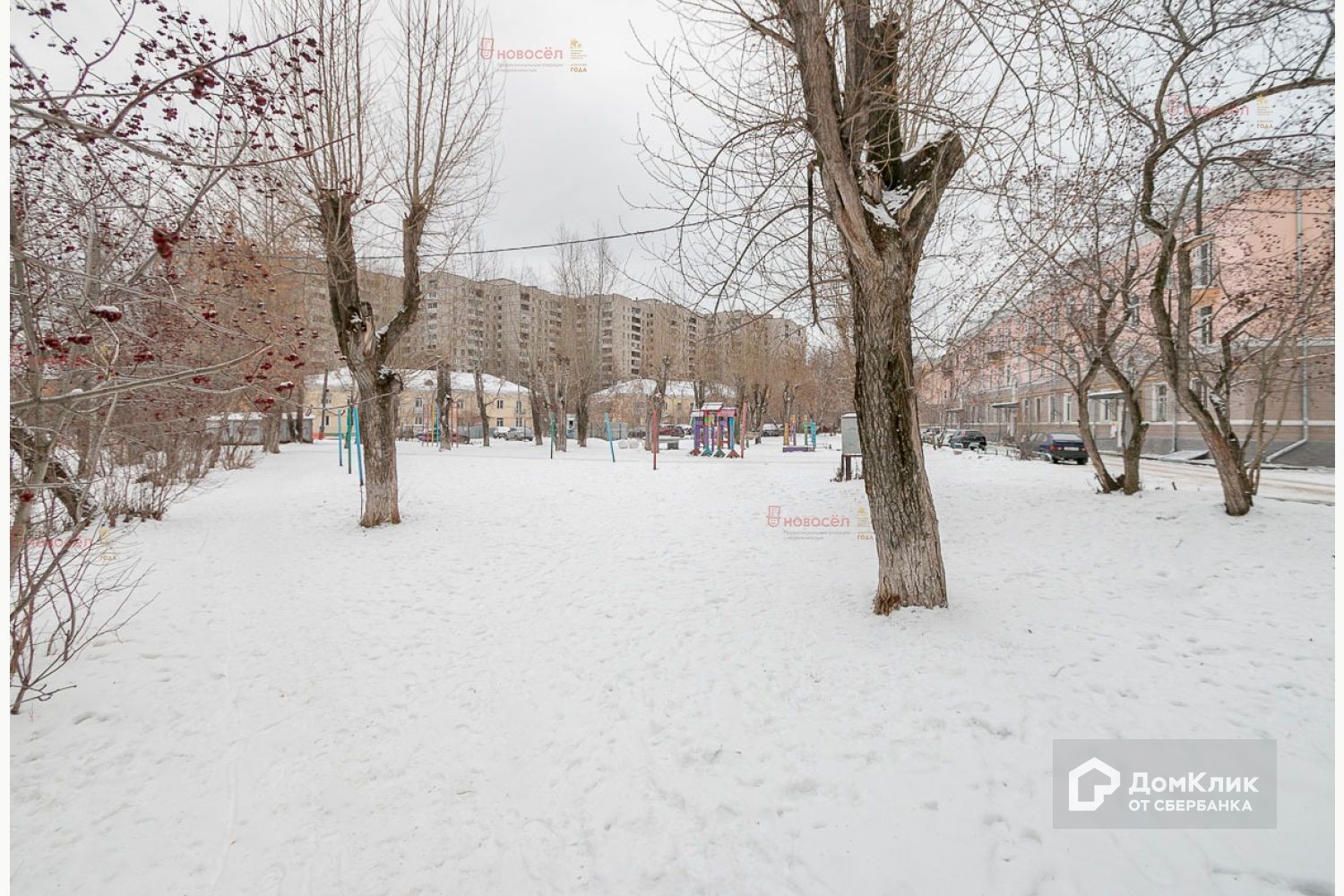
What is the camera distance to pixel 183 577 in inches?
220

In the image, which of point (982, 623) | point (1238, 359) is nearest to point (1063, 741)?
point (982, 623)

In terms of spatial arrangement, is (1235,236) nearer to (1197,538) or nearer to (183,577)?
(1197,538)

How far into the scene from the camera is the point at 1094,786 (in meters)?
2.50

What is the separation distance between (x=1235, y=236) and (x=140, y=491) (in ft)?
52.1

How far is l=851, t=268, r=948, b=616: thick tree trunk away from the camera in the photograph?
13.5ft

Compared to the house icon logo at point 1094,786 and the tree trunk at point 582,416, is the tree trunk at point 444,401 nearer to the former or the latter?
the tree trunk at point 582,416

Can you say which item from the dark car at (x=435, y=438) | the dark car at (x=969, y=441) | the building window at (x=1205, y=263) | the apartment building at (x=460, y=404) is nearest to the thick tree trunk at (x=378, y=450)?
the building window at (x=1205, y=263)

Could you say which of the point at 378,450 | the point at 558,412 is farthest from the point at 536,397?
the point at 378,450

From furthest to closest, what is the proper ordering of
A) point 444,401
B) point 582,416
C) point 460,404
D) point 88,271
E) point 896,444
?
point 460,404, point 582,416, point 444,401, point 896,444, point 88,271

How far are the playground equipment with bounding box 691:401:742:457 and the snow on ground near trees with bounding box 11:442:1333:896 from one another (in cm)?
1442

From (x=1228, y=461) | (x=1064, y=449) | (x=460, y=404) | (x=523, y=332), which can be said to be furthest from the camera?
(x=460, y=404)

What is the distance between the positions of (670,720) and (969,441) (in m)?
30.1

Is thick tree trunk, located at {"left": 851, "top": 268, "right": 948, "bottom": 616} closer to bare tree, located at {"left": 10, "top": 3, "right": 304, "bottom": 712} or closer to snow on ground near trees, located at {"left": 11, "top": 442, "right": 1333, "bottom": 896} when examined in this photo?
snow on ground near trees, located at {"left": 11, "top": 442, "right": 1333, "bottom": 896}

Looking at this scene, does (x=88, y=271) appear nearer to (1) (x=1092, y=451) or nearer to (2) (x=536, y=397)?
(1) (x=1092, y=451)
